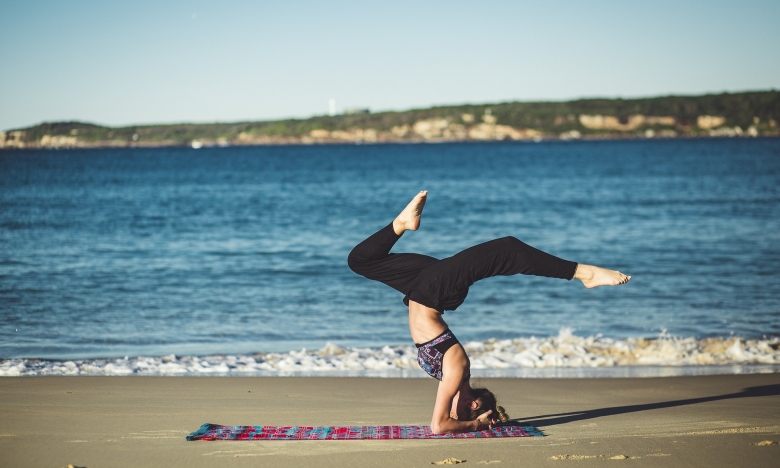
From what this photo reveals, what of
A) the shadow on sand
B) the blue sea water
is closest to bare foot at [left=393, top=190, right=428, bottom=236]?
the shadow on sand

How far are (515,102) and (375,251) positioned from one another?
175882mm

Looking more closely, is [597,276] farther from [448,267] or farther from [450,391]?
[450,391]

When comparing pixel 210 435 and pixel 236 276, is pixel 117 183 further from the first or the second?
pixel 210 435

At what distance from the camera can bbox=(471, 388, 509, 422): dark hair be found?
19.8 feet

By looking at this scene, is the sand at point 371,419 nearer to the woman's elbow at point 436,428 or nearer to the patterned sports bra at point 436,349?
the woman's elbow at point 436,428

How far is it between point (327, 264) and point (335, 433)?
13378 millimetres

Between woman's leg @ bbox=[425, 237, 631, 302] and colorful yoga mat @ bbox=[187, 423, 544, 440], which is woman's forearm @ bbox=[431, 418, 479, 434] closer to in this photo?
colorful yoga mat @ bbox=[187, 423, 544, 440]

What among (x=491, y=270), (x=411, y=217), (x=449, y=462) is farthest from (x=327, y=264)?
(x=449, y=462)

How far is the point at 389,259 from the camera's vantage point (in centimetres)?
567

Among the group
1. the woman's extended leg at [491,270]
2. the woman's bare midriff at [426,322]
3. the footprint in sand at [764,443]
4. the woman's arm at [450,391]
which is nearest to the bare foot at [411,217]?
the woman's extended leg at [491,270]

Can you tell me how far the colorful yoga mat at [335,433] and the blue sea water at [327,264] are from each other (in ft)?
14.7

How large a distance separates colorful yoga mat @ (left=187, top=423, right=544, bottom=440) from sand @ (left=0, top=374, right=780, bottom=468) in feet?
0.45

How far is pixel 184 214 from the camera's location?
33.4 meters

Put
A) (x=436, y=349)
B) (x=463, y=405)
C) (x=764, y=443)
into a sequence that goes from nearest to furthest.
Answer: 1. (x=764, y=443)
2. (x=436, y=349)
3. (x=463, y=405)
